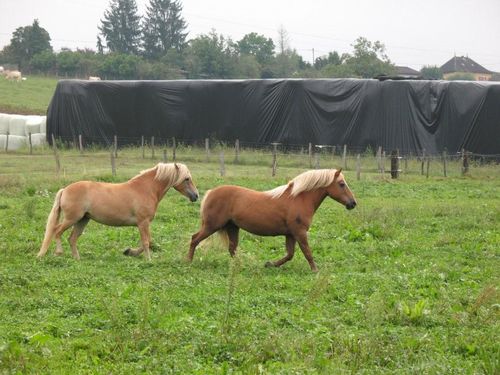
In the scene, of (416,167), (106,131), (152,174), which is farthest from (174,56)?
(152,174)

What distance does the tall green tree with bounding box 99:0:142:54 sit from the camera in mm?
101000

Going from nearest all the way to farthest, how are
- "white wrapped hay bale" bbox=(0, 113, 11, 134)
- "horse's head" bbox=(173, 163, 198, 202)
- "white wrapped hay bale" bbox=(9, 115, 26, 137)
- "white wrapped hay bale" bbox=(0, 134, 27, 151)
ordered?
"horse's head" bbox=(173, 163, 198, 202)
"white wrapped hay bale" bbox=(0, 134, 27, 151)
"white wrapped hay bale" bbox=(0, 113, 11, 134)
"white wrapped hay bale" bbox=(9, 115, 26, 137)

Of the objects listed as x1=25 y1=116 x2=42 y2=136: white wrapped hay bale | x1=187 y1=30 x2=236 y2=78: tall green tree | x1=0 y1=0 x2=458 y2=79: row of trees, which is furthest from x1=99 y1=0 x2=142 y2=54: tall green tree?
x1=25 y1=116 x2=42 y2=136: white wrapped hay bale

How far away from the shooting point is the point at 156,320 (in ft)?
27.1

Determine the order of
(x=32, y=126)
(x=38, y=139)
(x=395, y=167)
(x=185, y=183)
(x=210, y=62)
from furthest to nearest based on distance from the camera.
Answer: (x=210, y=62)
(x=32, y=126)
(x=38, y=139)
(x=395, y=167)
(x=185, y=183)

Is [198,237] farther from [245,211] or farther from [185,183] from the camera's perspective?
[185,183]

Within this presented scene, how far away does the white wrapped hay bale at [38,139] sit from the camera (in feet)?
130

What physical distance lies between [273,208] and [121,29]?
9287 cm

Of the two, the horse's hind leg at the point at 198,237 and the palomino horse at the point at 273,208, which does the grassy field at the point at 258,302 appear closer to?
the horse's hind leg at the point at 198,237

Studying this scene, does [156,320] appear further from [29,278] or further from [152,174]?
[152,174]

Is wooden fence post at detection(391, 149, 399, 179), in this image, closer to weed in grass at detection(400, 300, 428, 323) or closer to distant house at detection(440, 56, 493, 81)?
weed in grass at detection(400, 300, 428, 323)

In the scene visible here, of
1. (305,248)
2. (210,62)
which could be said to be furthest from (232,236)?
(210,62)

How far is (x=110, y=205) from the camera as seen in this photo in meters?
12.6

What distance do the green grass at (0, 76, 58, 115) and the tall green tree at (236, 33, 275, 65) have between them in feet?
103
